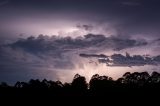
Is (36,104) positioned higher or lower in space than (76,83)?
lower

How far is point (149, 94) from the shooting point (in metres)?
87.5

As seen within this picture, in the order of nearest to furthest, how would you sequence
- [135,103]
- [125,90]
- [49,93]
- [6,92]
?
1. [135,103]
2. [125,90]
3. [49,93]
4. [6,92]

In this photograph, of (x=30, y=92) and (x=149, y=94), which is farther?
(x=30, y=92)

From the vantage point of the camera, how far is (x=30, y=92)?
10481 centimetres

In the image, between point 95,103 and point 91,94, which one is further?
point 91,94

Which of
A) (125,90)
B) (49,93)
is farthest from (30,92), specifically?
(125,90)

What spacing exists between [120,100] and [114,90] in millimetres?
7053

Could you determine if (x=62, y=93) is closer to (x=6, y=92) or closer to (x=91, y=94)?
(x=91, y=94)

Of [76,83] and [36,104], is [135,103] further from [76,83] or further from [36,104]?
[76,83]

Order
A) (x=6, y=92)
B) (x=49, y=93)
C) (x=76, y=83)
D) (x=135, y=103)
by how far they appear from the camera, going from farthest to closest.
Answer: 1. (x=76, y=83)
2. (x=6, y=92)
3. (x=49, y=93)
4. (x=135, y=103)

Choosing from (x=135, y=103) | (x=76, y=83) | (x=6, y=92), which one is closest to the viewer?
(x=135, y=103)

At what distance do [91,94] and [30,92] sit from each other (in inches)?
769

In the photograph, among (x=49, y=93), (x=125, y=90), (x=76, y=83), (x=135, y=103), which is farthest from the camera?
(x=76, y=83)

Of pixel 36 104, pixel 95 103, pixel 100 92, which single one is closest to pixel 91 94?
pixel 100 92
